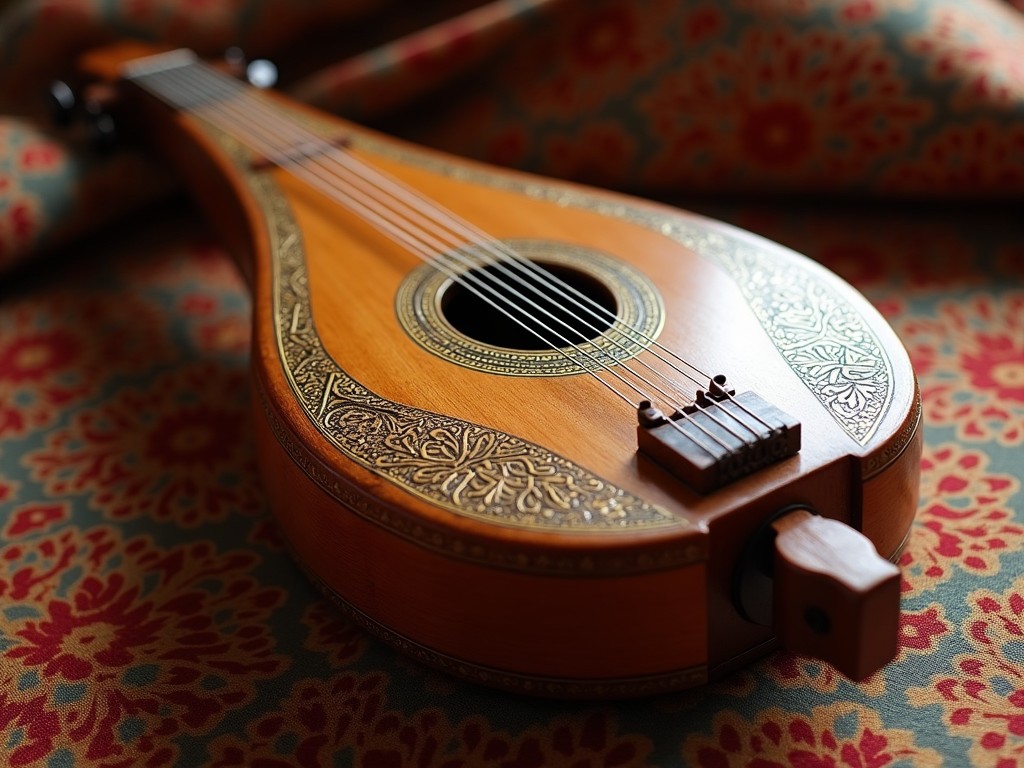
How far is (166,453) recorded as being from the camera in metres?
1.27

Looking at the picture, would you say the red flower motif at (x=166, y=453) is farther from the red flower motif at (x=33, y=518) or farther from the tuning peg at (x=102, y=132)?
the tuning peg at (x=102, y=132)

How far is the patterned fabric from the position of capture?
2.87 ft

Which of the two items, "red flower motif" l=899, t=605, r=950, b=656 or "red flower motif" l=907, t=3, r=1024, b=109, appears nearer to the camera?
"red flower motif" l=899, t=605, r=950, b=656

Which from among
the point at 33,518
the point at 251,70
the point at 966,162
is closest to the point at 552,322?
the point at 33,518

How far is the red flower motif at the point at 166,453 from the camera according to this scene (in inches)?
46.8

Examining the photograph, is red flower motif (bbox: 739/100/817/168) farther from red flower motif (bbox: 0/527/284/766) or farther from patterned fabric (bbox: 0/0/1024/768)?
red flower motif (bbox: 0/527/284/766)

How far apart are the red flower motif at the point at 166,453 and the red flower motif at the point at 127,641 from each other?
0.07m

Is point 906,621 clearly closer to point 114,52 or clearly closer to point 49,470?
point 49,470

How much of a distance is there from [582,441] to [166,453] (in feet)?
2.15

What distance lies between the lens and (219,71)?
1.71 meters

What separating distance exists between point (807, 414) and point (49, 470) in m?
0.93

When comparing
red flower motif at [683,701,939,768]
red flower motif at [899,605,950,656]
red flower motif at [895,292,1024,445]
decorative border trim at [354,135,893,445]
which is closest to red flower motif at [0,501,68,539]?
decorative border trim at [354,135,893,445]

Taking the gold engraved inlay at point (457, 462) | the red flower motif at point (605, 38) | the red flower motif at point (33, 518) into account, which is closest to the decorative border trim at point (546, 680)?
the gold engraved inlay at point (457, 462)

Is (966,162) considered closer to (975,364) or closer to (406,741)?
(975,364)
